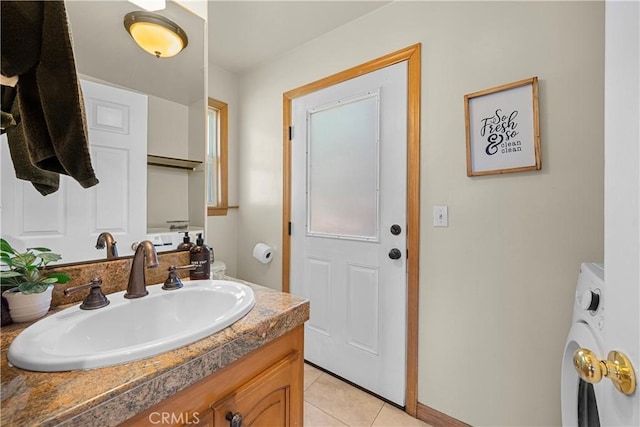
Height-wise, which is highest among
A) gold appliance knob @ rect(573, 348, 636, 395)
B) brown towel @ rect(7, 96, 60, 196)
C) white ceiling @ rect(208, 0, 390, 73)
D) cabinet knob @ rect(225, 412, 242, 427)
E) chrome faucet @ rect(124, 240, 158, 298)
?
white ceiling @ rect(208, 0, 390, 73)

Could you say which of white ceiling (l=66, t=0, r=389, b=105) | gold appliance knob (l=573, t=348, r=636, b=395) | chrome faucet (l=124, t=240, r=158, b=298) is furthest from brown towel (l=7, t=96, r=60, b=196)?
gold appliance knob (l=573, t=348, r=636, b=395)

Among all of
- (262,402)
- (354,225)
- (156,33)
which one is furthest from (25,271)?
(354,225)

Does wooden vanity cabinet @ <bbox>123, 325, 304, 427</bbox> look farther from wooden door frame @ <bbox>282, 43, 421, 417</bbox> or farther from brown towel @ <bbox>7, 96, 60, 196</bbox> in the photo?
wooden door frame @ <bbox>282, 43, 421, 417</bbox>

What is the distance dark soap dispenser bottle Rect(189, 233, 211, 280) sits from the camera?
1.06m

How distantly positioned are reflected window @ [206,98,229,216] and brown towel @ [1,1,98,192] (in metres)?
1.84

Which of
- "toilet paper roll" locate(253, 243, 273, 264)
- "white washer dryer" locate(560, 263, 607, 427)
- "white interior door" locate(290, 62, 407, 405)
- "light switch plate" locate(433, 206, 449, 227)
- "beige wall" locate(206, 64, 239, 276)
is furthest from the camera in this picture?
"beige wall" locate(206, 64, 239, 276)

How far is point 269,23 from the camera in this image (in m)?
1.77

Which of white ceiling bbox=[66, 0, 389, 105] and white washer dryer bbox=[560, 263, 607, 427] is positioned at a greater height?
white ceiling bbox=[66, 0, 389, 105]

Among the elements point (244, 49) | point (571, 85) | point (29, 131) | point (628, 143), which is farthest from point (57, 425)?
point (244, 49)

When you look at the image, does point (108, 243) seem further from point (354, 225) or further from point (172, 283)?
point (354, 225)

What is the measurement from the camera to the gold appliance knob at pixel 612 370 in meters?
0.44

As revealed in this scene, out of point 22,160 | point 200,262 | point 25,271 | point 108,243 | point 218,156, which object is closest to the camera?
point 22,160

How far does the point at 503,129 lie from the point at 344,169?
2.88 ft

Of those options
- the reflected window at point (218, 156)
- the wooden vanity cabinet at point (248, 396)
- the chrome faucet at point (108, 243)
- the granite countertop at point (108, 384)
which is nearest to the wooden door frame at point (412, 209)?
the wooden vanity cabinet at point (248, 396)
